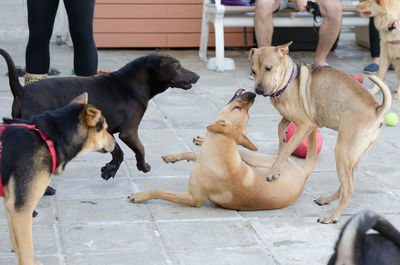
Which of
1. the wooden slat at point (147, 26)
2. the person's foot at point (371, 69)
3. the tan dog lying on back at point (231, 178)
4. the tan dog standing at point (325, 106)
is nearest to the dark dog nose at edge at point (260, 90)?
the tan dog standing at point (325, 106)

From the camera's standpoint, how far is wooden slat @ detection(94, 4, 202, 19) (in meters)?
9.41

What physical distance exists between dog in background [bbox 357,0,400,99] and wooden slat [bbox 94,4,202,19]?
110 inches

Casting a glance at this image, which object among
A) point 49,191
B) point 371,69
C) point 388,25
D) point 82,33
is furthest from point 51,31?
point 371,69

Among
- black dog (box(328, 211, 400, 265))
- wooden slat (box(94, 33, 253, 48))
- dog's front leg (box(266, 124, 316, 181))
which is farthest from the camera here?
wooden slat (box(94, 33, 253, 48))

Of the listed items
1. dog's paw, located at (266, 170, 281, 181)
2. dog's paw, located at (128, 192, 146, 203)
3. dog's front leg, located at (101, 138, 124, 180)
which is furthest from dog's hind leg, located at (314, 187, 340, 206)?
dog's front leg, located at (101, 138, 124, 180)

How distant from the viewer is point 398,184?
5191 mm

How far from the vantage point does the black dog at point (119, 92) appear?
4457 millimetres

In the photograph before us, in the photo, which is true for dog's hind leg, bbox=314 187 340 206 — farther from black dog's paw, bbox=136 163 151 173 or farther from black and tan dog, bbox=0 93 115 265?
black and tan dog, bbox=0 93 115 265

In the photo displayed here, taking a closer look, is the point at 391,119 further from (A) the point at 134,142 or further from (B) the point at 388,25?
(A) the point at 134,142

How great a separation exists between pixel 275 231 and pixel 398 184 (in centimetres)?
143

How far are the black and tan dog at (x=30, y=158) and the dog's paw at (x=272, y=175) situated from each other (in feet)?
4.71

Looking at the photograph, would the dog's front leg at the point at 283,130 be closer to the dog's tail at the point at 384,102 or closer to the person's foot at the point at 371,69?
the dog's tail at the point at 384,102

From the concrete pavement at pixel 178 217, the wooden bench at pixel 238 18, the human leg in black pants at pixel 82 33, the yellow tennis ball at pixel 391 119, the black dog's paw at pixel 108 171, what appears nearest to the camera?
the concrete pavement at pixel 178 217

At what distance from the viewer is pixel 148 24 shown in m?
9.66
